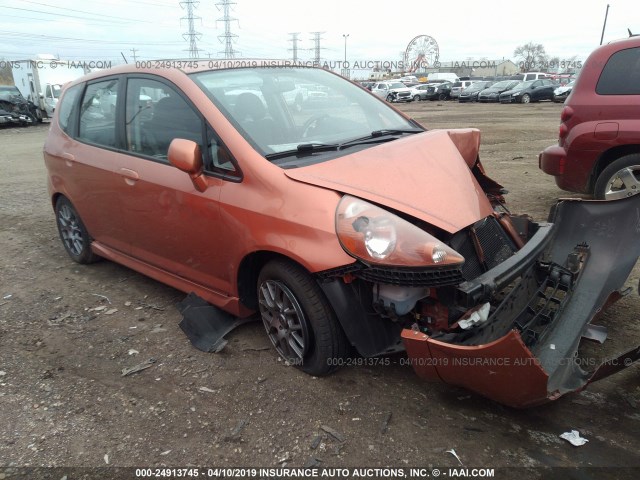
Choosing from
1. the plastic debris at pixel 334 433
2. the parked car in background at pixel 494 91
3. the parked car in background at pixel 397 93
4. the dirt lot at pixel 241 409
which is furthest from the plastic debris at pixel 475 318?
the parked car in background at pixel 397 93

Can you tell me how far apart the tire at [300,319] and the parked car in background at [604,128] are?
400 cm

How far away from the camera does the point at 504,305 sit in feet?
8.24

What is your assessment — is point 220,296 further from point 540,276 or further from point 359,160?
point 540,276

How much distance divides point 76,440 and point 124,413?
10.4 inches

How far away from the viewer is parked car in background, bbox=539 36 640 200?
16.9 ft

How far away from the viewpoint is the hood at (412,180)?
261 centimetres

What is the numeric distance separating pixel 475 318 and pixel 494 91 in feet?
112

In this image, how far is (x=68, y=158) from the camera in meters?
4.38

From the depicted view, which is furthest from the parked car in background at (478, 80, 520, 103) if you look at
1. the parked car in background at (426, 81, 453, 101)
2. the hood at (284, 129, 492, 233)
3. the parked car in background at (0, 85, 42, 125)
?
the hood at (284, 129, 492, 233)

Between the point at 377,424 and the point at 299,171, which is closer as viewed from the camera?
the point at 377,424

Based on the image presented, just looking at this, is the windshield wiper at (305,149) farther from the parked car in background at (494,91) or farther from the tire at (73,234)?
the parked car in background at (494,91)

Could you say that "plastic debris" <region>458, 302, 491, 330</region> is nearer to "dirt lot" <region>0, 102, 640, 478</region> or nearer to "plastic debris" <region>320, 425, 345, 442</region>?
"dirt lot" <region>0, 102, 640, 478</region>

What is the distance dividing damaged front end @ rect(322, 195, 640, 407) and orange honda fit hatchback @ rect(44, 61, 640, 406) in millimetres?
10

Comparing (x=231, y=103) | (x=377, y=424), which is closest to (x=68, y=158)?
(x=231, y=103)
